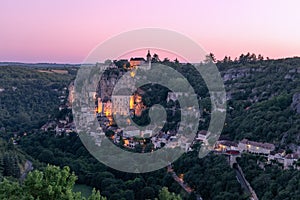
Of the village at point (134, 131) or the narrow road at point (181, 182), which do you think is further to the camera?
the village at point (134, 131)

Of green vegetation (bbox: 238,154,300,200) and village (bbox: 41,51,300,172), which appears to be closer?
green vegetation (bbox: 238,154,300,200)

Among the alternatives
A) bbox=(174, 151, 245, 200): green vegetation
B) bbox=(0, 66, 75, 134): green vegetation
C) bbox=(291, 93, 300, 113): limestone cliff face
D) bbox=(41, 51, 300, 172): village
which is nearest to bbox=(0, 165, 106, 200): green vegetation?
bbox=(174, 151, 245, 200): green vegetation

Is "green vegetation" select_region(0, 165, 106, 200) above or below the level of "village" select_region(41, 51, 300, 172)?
above

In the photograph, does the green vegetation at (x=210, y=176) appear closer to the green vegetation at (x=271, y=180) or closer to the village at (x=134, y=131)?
the green vegetation at (x=271, y=180)

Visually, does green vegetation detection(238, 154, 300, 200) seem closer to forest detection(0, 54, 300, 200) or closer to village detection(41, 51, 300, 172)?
forest detection(0, 54, 300, 200)

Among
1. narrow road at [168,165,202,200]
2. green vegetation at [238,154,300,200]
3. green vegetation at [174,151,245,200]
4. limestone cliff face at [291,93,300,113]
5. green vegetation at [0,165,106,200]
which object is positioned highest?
limestone cliff face at [291,93,300,113]

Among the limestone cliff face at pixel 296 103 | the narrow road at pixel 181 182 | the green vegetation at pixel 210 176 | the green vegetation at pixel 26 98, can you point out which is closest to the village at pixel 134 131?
the green vegetation at pixel 210 176

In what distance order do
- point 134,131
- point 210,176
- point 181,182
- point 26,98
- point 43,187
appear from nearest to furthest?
point 43,187 → point 210,176 → point 181,182 → point 134,131 → point 26,98

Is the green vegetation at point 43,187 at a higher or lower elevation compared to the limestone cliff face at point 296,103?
lower

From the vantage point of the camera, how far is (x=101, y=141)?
960 inches

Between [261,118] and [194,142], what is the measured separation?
3.46 m

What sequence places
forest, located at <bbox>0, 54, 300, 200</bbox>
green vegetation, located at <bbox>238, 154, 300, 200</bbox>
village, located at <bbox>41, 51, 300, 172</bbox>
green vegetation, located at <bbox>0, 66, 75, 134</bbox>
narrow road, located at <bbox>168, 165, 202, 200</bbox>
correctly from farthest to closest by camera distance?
1. green vegetation, located at <bbox>0, 66, 75, 134</bbox>
2. village, located at <bbox>41, 51, 300, 172</bbox>
3. narrow road, located at <bbox>168, 165, 202, 200</bbox>
4. forest, located at <bbox>0, 54, 300, 200</bbox>
5. green vegetation, located at <bbox>238, 154, 300, 200</bbox>

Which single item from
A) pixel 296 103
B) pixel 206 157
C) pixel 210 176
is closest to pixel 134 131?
pixel 206 157

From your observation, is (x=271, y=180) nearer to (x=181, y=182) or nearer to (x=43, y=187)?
(x=181, y=182)
